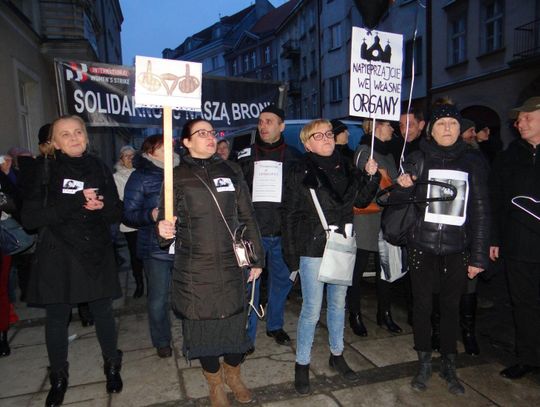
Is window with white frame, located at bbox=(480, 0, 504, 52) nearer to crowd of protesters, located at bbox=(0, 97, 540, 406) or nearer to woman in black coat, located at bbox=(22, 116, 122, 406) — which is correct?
crowd of protesters, located at bbox=(0, 97, 540, 406)

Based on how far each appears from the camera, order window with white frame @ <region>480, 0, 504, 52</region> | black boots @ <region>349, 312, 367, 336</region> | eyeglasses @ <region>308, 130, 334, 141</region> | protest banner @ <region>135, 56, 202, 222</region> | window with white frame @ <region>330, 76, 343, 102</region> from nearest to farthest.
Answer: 1. protest banner @ <region>135, 56, 202, 222</region>
2. eyeglasses @ <region>308, 130, 334, 141</region>
3. black boots @ <region>349, 312, 367, 336</region>
4. window with white frame @ <region>480, 0, 504, 52</region>
5. window with white frame @ <region>330, 76, 343, 102</region>

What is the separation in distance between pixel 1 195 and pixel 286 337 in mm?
2988

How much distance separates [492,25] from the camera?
15719 mm

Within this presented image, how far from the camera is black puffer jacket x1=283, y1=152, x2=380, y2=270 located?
2990mm

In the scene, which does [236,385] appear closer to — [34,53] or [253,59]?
[34,53]

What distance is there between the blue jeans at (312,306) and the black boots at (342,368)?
0.83 feet

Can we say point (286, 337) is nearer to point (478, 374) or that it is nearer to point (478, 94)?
point (478, 374)

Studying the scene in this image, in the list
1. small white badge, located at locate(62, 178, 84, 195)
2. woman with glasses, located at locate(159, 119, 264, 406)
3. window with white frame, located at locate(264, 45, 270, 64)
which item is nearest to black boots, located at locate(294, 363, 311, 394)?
woman with glasses, located at locate(159, 119, 264, 406)

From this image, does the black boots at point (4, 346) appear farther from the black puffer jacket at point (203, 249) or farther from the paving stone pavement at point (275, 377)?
the black puffer jacket at point (203, 249)

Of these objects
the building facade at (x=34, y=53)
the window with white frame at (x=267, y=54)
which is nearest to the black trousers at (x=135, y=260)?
the building facade at (x=34, y=53)

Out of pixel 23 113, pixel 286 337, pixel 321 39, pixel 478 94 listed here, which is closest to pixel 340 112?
pixel 321 39

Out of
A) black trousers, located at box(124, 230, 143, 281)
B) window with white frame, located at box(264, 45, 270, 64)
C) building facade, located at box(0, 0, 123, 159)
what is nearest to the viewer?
black trousers, located at box(124, 230, 143, 281)

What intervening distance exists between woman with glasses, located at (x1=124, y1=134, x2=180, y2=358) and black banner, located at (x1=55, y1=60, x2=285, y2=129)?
60.4 inches

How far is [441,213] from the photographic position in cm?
301
